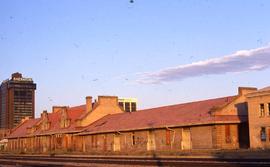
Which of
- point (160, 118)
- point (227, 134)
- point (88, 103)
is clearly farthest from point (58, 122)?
point (227, 134)

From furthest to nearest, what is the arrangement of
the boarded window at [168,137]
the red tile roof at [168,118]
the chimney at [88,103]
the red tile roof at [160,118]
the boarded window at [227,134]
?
the chimney at [88,103], the boarded window at [168,137], the red tile roof at [160,118], the red tile roof at [168,118], the boarded window at [227,134]

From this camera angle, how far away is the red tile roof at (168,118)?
4825cm

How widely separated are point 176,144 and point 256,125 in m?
9.08

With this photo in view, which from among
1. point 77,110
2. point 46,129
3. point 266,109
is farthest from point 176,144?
point 46,129

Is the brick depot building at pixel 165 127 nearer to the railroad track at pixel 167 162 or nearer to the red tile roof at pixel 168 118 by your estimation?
the red tile roof at pixel 168 118

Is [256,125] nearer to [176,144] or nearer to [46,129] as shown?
[176,144]

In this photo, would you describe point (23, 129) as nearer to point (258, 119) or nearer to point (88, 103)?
point (88, 103)

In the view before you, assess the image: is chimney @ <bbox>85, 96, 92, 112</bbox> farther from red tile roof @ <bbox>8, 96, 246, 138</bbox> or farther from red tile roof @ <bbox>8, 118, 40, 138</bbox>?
red tile roof @ <bbox>8, 118, 40, 138</bbox>

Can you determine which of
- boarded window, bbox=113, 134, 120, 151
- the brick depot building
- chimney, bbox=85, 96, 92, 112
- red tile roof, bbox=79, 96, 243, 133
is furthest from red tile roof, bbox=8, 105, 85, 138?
boarded window, bbox=113, 134, 120, 151

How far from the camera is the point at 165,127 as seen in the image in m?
51.0

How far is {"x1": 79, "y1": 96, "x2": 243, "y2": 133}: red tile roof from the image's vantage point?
48250 mm

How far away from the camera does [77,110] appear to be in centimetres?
7794

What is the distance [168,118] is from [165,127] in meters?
3.17

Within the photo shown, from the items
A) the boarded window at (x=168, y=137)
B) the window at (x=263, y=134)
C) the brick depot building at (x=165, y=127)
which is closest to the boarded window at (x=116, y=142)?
the brick depot building at (x=165, y=127)
